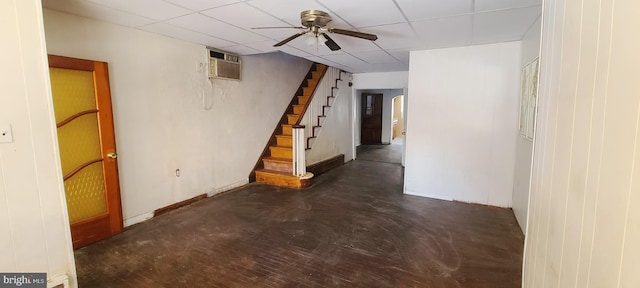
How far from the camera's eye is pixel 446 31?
3229mm

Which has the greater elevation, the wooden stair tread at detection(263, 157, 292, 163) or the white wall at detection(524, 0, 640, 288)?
the white wall at detection(524, 0, 640, 288)

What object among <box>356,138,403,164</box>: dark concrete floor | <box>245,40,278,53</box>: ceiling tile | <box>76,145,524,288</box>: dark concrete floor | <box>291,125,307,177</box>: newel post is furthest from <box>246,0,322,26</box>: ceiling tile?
<box>356,138,403,164</box>: dark concrete floor

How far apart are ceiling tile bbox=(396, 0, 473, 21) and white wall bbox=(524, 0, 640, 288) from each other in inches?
45.1

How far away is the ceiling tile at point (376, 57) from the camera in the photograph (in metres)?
4.43

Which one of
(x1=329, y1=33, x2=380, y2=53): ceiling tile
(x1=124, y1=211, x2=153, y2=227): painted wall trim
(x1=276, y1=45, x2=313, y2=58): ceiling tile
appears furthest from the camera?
(x1=276, y1=45, x2=313, y2=58): ceiling tile

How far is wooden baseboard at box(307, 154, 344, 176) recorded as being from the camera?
582cm

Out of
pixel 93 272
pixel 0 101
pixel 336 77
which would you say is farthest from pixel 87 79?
pixel 336 77

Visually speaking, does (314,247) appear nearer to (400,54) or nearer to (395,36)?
(395,36)

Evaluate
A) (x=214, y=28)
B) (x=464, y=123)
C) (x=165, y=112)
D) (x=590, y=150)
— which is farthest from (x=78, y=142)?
(x=464, y=123)

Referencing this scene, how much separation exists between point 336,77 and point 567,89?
18.8ft

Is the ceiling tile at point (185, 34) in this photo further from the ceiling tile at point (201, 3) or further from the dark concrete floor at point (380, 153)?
the dark concrete floor at point (380, 153)

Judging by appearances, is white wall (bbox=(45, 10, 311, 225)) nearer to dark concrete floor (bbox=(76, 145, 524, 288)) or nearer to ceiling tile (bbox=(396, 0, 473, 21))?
dark concrete floor (bbox=(76, 145, 524, 288))

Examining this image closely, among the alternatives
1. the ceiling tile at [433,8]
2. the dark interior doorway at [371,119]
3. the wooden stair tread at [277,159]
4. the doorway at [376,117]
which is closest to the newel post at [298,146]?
the wooden stair tread at [277,159]

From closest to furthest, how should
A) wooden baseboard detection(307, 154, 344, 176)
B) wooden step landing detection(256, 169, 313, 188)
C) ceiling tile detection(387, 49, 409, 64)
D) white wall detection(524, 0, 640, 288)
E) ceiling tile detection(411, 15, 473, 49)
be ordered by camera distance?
white wall detection(524, 0, 640, 288) → ceiling tile detection(411, 15, 473, 49) → ceiling tile detection(387, 49, 409, 64) → wooden step landing detection(256, 169, 313, 188) → wooden baseboard detection(307, 154, 344, 176)
